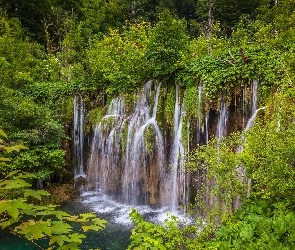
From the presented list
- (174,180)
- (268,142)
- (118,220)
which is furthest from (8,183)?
(174,180)

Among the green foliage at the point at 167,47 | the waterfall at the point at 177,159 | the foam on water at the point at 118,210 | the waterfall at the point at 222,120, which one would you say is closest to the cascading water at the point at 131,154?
the foam on water at the point at 118,210

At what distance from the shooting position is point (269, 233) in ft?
12.3

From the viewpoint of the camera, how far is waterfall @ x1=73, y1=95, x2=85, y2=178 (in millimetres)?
14891

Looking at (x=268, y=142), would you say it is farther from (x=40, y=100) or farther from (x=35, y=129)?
(x=40, y=100)

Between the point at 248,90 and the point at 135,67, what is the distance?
5.74 m

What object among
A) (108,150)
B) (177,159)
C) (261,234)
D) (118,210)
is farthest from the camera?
(108,150)

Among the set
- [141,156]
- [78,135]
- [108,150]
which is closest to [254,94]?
[141,156]

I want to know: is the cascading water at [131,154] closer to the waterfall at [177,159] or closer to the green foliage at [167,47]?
the waterfall at [177,159]

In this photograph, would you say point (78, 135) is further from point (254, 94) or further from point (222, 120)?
point (254, 94)

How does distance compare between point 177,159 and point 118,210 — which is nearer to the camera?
point 177,159

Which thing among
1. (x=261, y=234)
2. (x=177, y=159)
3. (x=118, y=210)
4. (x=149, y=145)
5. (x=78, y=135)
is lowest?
(x=118, y=210)

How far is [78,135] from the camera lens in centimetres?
1516

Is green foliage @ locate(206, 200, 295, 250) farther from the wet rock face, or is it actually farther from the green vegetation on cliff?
the wet rock face

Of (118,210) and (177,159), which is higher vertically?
(177,159)
